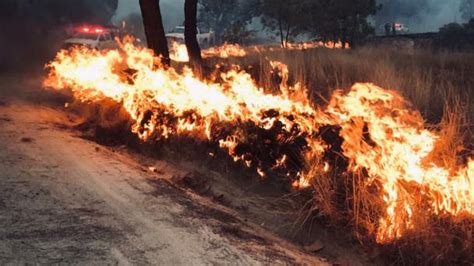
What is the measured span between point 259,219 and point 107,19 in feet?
144

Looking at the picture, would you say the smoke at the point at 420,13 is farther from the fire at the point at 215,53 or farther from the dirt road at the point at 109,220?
the dirt road at the point at 109,220

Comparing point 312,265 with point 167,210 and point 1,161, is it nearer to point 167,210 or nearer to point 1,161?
point 167,210

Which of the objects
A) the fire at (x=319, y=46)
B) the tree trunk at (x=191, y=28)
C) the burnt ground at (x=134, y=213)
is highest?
the tree trunk at (x=191, y=28)

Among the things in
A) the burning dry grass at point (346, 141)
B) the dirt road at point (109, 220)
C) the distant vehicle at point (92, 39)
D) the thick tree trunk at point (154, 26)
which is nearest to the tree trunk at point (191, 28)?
the thick tree trunk at point (154, 26)

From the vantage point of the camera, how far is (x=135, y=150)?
8016 millimetres

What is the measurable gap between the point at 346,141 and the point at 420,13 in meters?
88.6

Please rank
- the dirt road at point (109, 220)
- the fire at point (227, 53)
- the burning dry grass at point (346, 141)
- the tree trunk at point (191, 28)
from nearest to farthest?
the dirt road at point (109, 220), the burning dry grass at point (346, 141), the tree trunk at point (191, 28), the fire at point (227, 53)

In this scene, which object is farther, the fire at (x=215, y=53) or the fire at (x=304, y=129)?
the fire at (x=215, y=53)

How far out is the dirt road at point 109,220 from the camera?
405 centimetres

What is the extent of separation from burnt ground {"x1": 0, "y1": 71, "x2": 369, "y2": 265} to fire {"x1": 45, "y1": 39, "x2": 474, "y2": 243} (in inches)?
20.0

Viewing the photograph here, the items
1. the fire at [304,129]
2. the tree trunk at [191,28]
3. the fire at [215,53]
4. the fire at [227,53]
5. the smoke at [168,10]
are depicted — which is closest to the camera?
the fire at [304,129]

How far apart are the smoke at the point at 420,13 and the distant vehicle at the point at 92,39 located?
6139 centimetres

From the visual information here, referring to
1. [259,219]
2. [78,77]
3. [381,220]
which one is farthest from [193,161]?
[78,77]

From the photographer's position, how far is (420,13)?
283 feet
